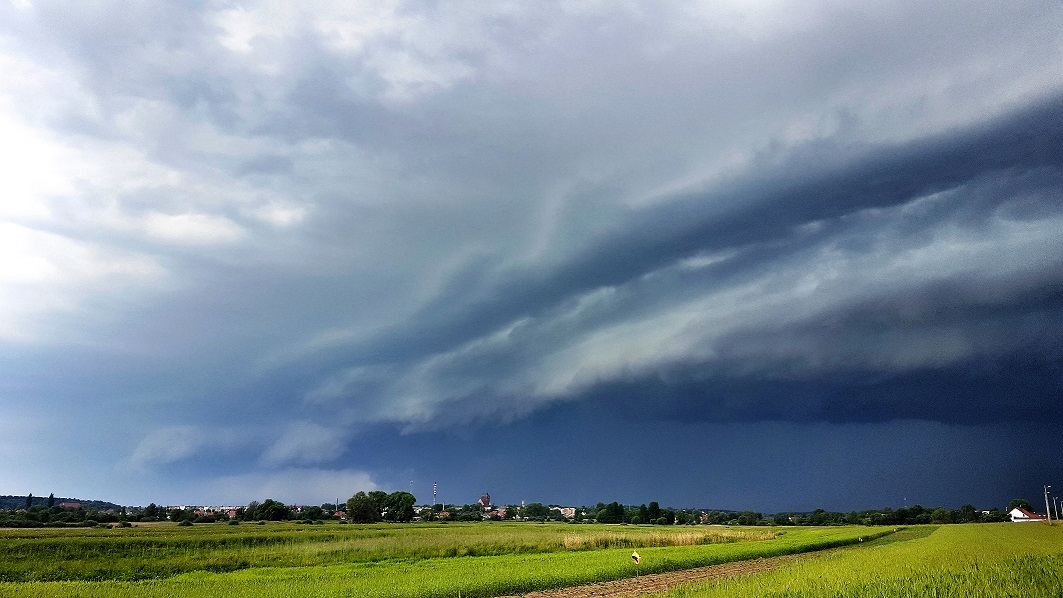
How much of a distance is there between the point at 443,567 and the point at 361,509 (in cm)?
9750

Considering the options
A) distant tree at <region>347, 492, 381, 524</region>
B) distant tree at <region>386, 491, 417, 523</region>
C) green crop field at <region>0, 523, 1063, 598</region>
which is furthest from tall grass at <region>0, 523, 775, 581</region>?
distant tree at <region>386, 491, 417, 523</region>

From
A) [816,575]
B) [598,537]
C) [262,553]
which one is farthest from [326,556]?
[816,575]

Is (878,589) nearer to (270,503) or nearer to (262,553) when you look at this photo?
(262,553)

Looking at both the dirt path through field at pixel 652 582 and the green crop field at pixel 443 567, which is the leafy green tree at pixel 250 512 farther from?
the dirt path through field at pixel 652 582

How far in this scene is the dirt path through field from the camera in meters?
31.6

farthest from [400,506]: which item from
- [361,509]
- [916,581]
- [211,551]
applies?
[916,581]

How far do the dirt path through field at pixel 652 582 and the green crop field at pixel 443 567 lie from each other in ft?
3.69

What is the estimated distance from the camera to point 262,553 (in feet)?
161

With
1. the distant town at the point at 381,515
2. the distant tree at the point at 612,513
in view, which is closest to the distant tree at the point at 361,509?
the distant town at the point at 381,515

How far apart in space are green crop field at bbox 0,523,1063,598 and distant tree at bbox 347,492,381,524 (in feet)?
209

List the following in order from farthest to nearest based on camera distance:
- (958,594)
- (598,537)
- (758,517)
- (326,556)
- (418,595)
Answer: (758,517)
(598,537)
(326,556)
(418,595)
(958,594)

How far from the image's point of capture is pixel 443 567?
132 feet

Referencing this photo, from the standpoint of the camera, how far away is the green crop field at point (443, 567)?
2456 centimetres

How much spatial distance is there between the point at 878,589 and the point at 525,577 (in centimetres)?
1901
